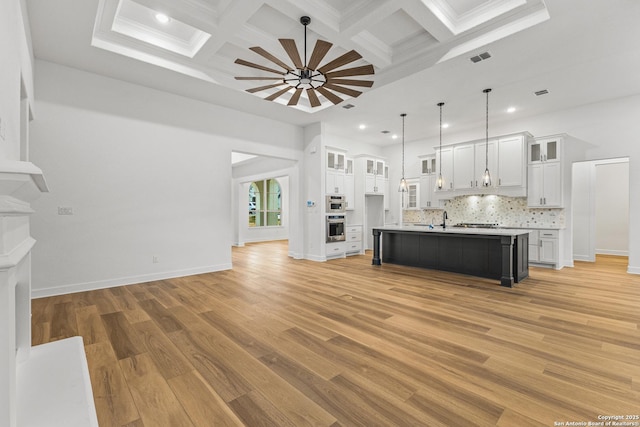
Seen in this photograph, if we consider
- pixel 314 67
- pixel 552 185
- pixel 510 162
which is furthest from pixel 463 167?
pixel 314 67

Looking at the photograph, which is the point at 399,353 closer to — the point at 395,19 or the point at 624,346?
the point at 624,346

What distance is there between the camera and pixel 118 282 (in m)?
4.71

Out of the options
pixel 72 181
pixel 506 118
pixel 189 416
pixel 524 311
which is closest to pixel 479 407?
pixel 189 416

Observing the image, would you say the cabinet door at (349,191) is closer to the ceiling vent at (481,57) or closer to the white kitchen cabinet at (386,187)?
the white kitchen cabinet at (386,187)

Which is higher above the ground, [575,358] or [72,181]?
[72,181]

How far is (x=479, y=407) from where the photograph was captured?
1.76 meters

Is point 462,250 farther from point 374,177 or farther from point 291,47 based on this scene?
point 291,47

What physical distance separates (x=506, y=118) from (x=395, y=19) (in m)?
4.62

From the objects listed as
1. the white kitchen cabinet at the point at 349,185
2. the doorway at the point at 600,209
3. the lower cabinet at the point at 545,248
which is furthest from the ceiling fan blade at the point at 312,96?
the doorway at the point at 600,209

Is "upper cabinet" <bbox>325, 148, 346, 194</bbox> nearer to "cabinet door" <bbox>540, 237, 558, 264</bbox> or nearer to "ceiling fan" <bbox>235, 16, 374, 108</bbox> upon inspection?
"ceiling fan" <bbox>235, 16, 374, 108</bbox>

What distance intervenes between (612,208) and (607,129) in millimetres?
3221

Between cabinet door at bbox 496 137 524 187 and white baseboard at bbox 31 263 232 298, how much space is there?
6518 millimetres

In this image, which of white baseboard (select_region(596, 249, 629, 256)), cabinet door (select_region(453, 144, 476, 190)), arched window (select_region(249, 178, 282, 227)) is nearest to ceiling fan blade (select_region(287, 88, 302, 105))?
cabinet door (select_region(453, 144, 476, 190))

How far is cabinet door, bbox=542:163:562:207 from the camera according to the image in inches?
242
